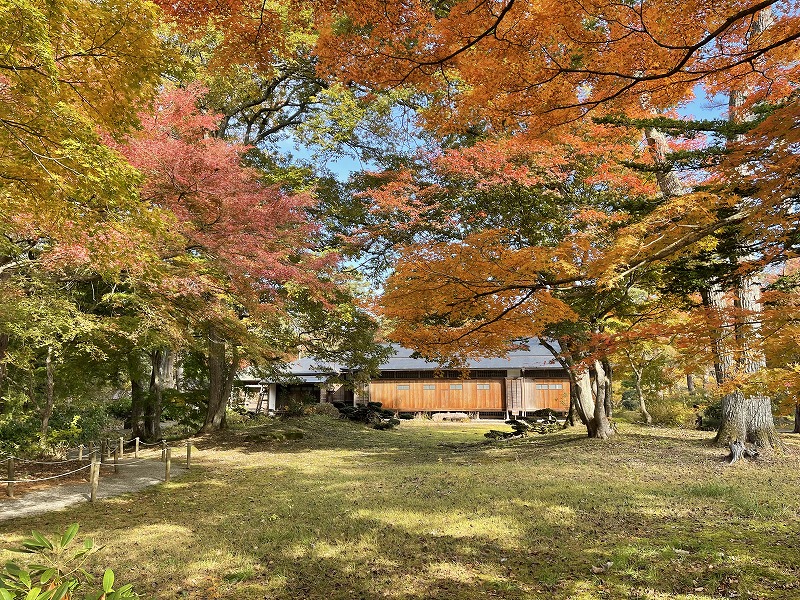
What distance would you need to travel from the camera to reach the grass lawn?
4.73 metres

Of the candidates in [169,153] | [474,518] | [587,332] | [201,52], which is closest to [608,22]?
[474,518]

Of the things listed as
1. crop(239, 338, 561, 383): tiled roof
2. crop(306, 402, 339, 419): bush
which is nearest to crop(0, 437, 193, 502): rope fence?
crop(306, 402, 339, 419): bush

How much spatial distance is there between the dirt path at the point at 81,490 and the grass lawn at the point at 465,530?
1.74ft

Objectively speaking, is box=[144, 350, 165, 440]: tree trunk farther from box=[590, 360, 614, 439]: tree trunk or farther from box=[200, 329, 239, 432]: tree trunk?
box=[590, 360, 614, 439]: tree trunk

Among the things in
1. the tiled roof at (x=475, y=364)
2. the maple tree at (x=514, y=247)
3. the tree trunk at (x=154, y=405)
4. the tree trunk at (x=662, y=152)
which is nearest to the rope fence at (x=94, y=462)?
the tree trunk at (x=154, y=405)

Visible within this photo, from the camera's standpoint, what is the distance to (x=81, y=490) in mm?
9133

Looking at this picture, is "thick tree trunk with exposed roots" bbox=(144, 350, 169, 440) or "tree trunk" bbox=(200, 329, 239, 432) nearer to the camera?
"thick tree trunk with exposed roots" bbox=(144, 350, 169, 440)

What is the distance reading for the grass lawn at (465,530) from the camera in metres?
4.73

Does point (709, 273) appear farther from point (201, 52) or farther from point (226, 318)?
point (201, 52)

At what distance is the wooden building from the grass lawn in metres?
16.1

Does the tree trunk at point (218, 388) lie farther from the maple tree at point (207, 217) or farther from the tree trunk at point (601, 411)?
the tree trunk at point (601, 411)

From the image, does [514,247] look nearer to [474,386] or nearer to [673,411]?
[673,411]

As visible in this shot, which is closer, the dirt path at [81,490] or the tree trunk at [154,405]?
the dirt path at [81,490]

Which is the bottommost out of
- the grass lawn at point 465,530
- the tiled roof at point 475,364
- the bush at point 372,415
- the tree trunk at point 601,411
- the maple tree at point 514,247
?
the bush at point 372,415
